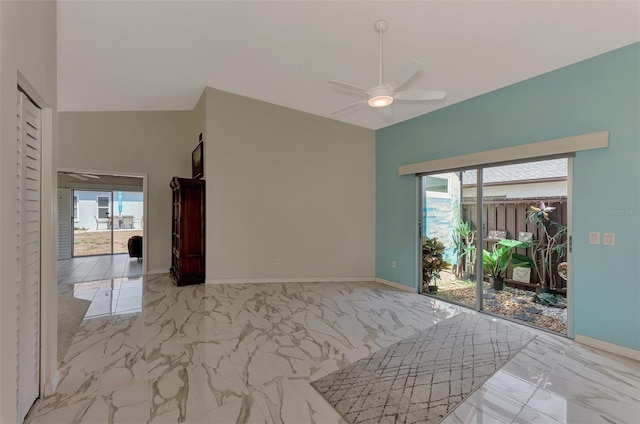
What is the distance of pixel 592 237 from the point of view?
9.03 ft

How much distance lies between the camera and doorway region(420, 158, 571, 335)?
3.14 metres

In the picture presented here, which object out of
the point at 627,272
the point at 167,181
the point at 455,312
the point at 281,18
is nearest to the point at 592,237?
the point at 627,272

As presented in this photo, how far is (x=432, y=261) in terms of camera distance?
177 inches

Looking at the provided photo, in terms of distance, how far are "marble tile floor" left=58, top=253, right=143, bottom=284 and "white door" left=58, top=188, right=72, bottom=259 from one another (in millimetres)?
288

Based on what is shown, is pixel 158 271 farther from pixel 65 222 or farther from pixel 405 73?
pixel 405 73

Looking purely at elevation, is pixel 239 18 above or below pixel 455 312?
above

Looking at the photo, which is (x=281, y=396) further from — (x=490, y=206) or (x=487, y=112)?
(x=487, y=112)

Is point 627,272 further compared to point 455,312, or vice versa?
point 455,312

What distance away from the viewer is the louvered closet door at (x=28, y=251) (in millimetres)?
1528

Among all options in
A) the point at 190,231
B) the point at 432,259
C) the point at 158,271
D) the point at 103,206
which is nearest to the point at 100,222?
the point at 103,206

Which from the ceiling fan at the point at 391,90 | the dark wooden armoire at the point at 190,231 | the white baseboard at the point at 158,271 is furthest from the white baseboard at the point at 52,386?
the white baseboard at the point at 158,271

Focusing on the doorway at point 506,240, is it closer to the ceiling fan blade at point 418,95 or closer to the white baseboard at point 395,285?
the white baseboard at point 395,285

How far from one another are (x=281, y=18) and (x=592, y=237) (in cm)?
384

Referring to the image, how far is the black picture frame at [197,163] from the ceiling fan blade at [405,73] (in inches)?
147
